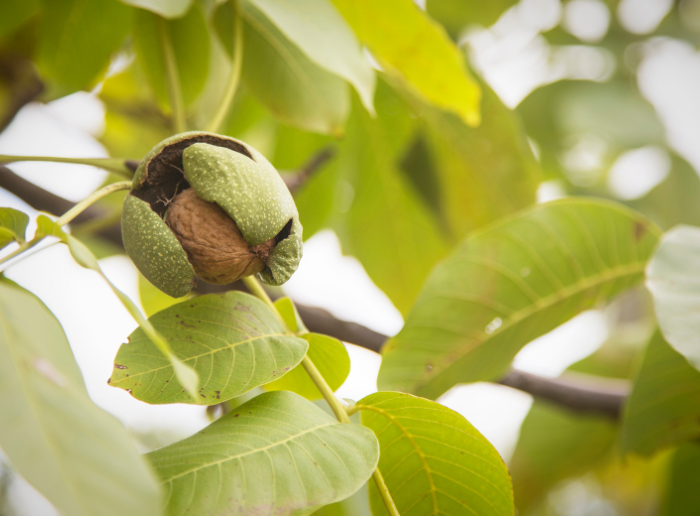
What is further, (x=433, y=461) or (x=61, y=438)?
(x=433, y=461)

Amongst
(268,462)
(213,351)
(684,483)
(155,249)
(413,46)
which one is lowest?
(684,483)

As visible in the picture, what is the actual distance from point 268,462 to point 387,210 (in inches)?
37.6

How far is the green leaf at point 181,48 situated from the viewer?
3.08 ft

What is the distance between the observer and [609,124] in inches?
71.4

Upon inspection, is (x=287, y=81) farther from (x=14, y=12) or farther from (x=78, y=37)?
(x=14, y=12)

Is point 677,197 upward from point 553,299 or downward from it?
downward

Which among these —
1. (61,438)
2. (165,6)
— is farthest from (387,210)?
(61,438)

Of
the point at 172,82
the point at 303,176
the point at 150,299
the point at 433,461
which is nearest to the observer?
the point at 433,461

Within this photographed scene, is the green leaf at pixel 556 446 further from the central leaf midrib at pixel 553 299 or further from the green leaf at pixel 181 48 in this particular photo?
the green leaf at pixel 181 48

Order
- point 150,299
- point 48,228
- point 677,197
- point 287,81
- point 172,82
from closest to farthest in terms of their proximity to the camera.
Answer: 1. point 48,228
2. point 172,82
3. point 287,81
4. point 150,299
5. point 677,197

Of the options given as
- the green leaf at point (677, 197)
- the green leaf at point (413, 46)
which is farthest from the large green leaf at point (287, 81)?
the green leaf at point (677, 197)

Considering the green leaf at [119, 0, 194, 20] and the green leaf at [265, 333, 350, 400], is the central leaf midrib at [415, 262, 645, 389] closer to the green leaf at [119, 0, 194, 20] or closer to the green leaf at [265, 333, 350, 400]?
the green leaf at [265, 333, 350, 400]

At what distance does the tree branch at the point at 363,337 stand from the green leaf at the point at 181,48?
0.29 m

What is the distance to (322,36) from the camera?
71 cm
